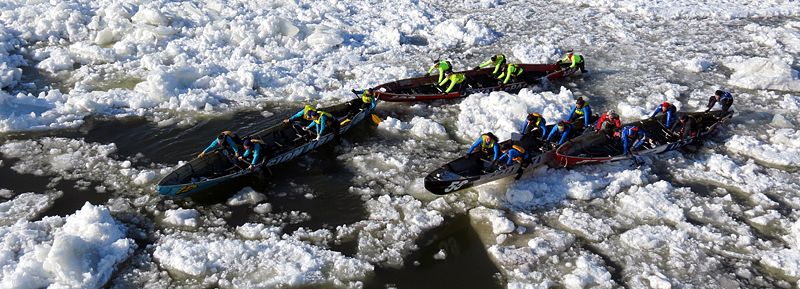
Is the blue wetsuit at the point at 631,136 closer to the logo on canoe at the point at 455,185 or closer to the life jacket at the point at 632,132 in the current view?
the life jacket at the point at 632,132

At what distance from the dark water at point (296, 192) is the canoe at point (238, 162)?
316 mm

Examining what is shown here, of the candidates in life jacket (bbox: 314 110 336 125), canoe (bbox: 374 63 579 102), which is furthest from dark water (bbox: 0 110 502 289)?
canoe (bbox: 374 63 579 102)

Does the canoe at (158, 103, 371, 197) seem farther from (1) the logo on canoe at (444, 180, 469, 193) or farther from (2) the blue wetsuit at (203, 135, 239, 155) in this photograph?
(1) the logo on canoe at (444, 180, 469, 193)

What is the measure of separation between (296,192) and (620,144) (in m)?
8.45

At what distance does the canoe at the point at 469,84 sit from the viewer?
15.3 meters

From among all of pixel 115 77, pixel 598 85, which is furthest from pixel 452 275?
pixel 115 77

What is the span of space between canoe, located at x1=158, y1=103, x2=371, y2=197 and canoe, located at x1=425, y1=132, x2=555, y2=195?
3.60m

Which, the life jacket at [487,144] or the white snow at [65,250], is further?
the life jacket at [487,144]

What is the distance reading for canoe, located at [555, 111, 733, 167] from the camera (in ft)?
39.7

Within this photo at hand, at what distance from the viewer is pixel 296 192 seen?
11.2 meters

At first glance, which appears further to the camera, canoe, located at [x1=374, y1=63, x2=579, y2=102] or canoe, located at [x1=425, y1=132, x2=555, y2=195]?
canoe, located at [x1=374, y1=63, x2=579, y2=102]

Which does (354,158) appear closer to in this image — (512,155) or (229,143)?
(229,143)

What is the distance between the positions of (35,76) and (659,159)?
63.1ft

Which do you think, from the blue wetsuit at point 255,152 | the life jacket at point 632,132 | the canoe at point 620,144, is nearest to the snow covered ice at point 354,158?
the canoe at point 620,144
